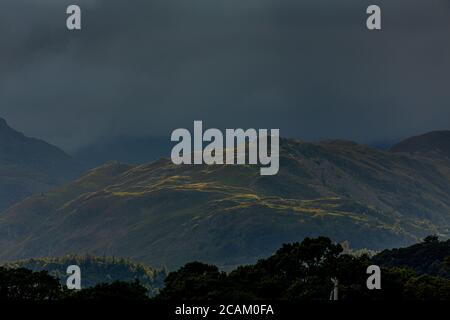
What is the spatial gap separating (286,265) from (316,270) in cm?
739

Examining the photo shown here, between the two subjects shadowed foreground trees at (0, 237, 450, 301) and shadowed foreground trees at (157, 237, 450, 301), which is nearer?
shadowed foreground trees at (157, 237, 450, 301)

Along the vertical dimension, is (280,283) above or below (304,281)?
below

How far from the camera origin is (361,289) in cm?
14600

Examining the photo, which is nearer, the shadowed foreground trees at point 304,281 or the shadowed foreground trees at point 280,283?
the shadowed foreground trees at point 304,281

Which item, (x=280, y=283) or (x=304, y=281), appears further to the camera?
(x=280, y=283)

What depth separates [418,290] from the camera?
149375 millimetres
